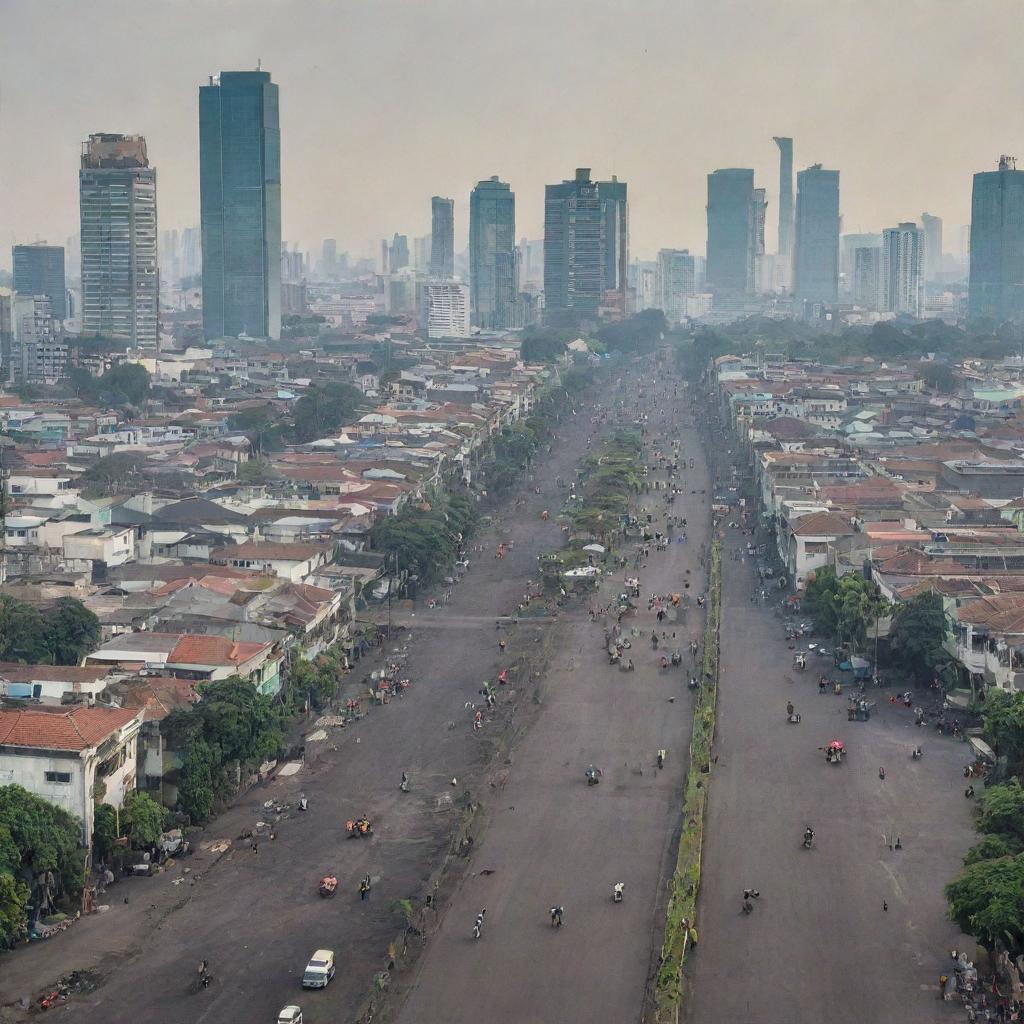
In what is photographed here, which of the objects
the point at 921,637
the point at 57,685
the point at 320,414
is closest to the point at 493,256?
the point at 320,414

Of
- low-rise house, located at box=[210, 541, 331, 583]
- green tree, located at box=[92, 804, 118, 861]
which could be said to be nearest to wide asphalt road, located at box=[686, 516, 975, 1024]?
green tree, located at box=[92, 804, 118, 861]

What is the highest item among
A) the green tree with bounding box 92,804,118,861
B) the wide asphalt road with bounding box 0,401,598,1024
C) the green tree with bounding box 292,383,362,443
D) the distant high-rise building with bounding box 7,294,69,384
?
the distant high-rise building with bounding box 7,294,69,384

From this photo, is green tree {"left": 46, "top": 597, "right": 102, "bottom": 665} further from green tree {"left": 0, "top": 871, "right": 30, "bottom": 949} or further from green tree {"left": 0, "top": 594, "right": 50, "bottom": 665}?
green tree {"left": 0, "top": 871, "right": 30, "bottom": 949}

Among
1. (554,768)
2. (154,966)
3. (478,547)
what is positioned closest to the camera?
(154,966)

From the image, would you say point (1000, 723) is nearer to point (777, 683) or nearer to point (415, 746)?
point (777, 683)

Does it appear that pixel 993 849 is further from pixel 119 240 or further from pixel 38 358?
pixel 119 240

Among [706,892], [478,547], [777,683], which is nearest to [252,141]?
[478,547]
